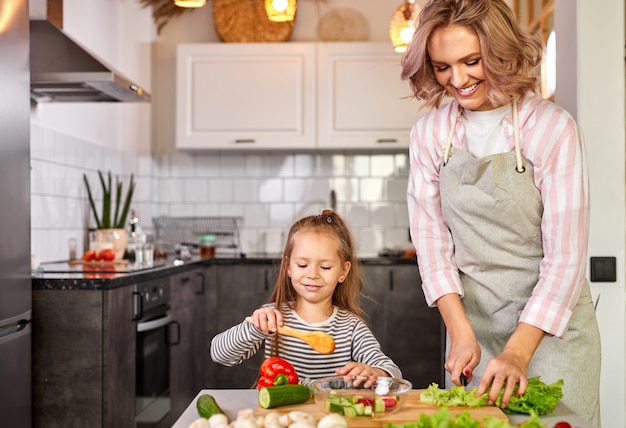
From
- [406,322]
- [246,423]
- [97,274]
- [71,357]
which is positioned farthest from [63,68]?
[246,423]

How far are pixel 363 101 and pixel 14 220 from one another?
9.50 feet

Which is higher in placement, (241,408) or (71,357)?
(241,408)

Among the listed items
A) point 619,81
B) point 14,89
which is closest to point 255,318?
point 14,89

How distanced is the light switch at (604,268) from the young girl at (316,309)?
784 mm

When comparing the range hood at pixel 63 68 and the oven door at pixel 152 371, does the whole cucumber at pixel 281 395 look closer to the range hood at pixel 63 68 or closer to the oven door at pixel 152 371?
the oven door at pixel 152 371

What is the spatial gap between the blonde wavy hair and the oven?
191cm

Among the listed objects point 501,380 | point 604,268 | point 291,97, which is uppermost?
point 291,97

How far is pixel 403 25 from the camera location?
13.8 feet

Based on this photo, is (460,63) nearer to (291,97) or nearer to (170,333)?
(170,333)

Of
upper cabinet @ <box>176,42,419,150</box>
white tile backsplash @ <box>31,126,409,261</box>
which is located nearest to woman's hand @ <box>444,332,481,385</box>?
upper cabinet @ <box>176,42,419,150</box>

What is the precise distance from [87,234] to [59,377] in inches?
66.5

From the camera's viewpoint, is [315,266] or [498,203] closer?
[498,203]

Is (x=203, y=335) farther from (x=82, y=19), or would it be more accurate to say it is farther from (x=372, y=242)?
(x=82, y=19)

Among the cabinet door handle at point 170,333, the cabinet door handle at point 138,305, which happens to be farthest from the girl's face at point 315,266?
the cabinet door handle at point 170,333
